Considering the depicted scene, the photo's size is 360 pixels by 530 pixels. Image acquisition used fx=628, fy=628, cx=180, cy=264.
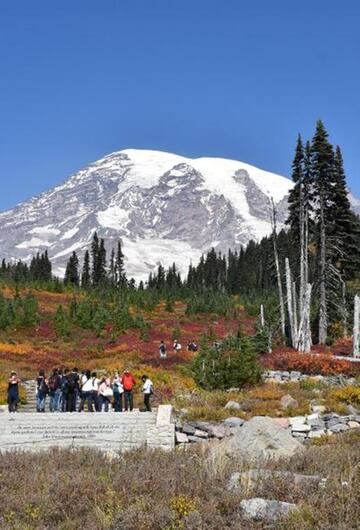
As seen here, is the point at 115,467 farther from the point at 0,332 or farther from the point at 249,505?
the point at 0,332

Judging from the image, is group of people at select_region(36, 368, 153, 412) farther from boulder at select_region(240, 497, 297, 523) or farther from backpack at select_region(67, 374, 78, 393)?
boulder at select_region(240, 497, 297, 523)

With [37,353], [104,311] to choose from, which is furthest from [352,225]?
[37,353]

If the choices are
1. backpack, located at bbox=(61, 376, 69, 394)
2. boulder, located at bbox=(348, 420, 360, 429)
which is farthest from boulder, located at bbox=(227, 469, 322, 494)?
backpack, located at bbox=(61, 376, 69, 394)

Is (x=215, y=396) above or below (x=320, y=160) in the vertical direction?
below

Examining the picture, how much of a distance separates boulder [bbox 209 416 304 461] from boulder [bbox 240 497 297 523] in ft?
11.9

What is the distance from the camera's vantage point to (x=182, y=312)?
217 feet

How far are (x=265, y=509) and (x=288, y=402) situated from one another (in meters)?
12.1

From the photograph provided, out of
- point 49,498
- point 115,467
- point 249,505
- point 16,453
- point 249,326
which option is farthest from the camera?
point 249,326

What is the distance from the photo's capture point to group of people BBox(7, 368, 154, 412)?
65.1 feet

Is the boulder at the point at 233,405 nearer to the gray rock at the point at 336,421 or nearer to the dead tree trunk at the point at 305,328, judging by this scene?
the gray rock at the point at 336,421

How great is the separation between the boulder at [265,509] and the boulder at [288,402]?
1140cm

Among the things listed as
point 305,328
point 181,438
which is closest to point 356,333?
point 305,328

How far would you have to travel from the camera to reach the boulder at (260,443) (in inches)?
442

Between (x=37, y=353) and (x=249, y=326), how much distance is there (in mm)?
22247
